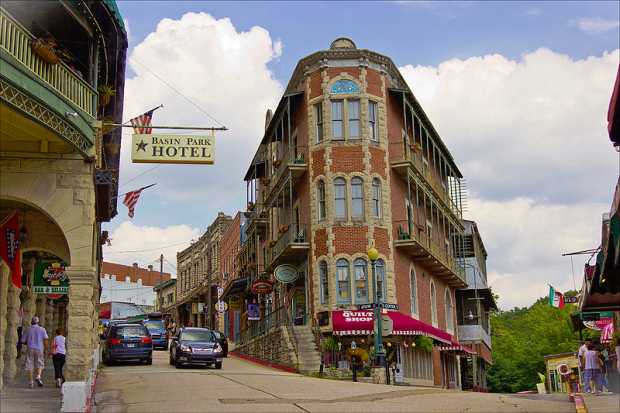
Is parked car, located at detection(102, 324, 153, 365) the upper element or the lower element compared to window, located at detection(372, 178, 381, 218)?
lower

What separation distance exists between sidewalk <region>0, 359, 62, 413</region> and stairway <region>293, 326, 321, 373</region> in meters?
11.5

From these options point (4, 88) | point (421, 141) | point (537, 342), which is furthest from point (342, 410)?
point (537, 342)

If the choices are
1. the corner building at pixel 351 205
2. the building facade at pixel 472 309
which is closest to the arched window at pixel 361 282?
the corner building at pixel 351 205

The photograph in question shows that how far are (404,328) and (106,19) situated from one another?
63.5 ft

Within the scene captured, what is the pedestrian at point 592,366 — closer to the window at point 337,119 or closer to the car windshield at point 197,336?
the car windshield at point 197,336

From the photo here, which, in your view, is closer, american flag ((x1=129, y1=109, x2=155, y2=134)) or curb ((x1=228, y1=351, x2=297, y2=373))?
american flag ((x1=129, y1=109, x2=155, y2=134))

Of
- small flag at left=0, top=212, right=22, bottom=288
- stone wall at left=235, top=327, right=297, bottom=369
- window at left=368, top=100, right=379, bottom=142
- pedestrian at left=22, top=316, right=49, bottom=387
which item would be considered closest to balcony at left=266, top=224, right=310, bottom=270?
stone wall at left=235, top=327, right=297, bottom=369

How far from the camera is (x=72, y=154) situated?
51.8 feet

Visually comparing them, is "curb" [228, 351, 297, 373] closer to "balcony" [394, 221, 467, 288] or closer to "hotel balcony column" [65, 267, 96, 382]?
"balcony" [394, 221, 467, 288]

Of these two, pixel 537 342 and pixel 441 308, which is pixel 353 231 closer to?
pixel 441 308

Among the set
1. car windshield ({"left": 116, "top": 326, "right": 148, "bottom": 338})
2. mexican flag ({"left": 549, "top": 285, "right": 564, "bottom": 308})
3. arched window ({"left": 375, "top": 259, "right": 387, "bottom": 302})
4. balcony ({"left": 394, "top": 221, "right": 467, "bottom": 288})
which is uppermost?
balcony ({"left": 394, "top": 221, "right": 467, "bottom": 288})

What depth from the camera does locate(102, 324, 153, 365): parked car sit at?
3106 cm

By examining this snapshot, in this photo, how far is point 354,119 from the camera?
34781mm

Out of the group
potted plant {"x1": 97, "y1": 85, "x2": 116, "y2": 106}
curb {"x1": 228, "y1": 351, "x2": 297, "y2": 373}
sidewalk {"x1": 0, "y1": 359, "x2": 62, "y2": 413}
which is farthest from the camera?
curb {"x1": 228, "y1": 351, "x2": 297, "y2": 373}
